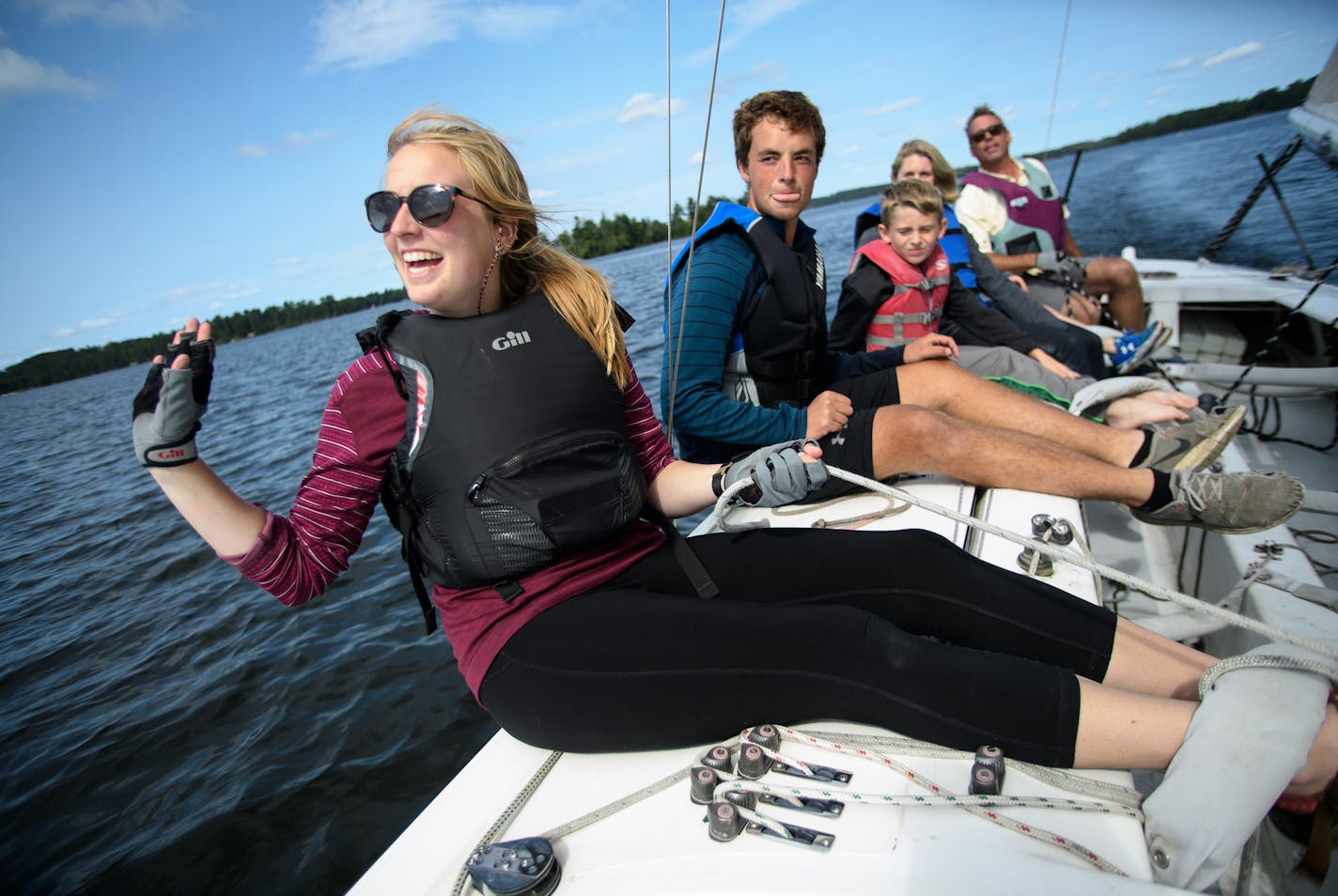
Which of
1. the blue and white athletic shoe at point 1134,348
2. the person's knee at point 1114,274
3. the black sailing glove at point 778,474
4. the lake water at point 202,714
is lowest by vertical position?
the lake water at point 202,714

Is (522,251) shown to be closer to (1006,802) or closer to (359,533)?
(359,533)

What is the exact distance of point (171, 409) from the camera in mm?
1306

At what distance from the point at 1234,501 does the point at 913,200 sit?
7.62 ft

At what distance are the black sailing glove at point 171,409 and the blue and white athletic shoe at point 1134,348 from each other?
4681mm

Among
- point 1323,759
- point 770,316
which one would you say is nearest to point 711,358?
point 770,316

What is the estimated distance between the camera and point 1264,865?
141 cm

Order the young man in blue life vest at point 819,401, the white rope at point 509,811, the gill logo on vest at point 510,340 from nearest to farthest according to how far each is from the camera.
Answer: the white rope at point 509,811 → the gill logo on vest at point 510,340 → the young man in blue life vest at point 819,401

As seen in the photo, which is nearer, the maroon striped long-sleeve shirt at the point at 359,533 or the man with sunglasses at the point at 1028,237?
the maroon striped long-sleeve shirt at the point at 359,533

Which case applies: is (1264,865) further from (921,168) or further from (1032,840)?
(921,168)

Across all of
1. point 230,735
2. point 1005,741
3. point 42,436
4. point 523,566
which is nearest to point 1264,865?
point 1005,741

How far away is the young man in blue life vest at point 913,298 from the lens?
3666mm

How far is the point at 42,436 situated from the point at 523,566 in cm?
2388

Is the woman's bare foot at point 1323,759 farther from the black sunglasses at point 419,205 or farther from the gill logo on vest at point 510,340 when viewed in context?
the black sunglasses at point 419,205

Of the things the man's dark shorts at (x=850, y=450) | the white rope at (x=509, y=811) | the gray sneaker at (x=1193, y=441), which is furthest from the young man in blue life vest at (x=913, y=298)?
the white rope at (x=509, y=811)
